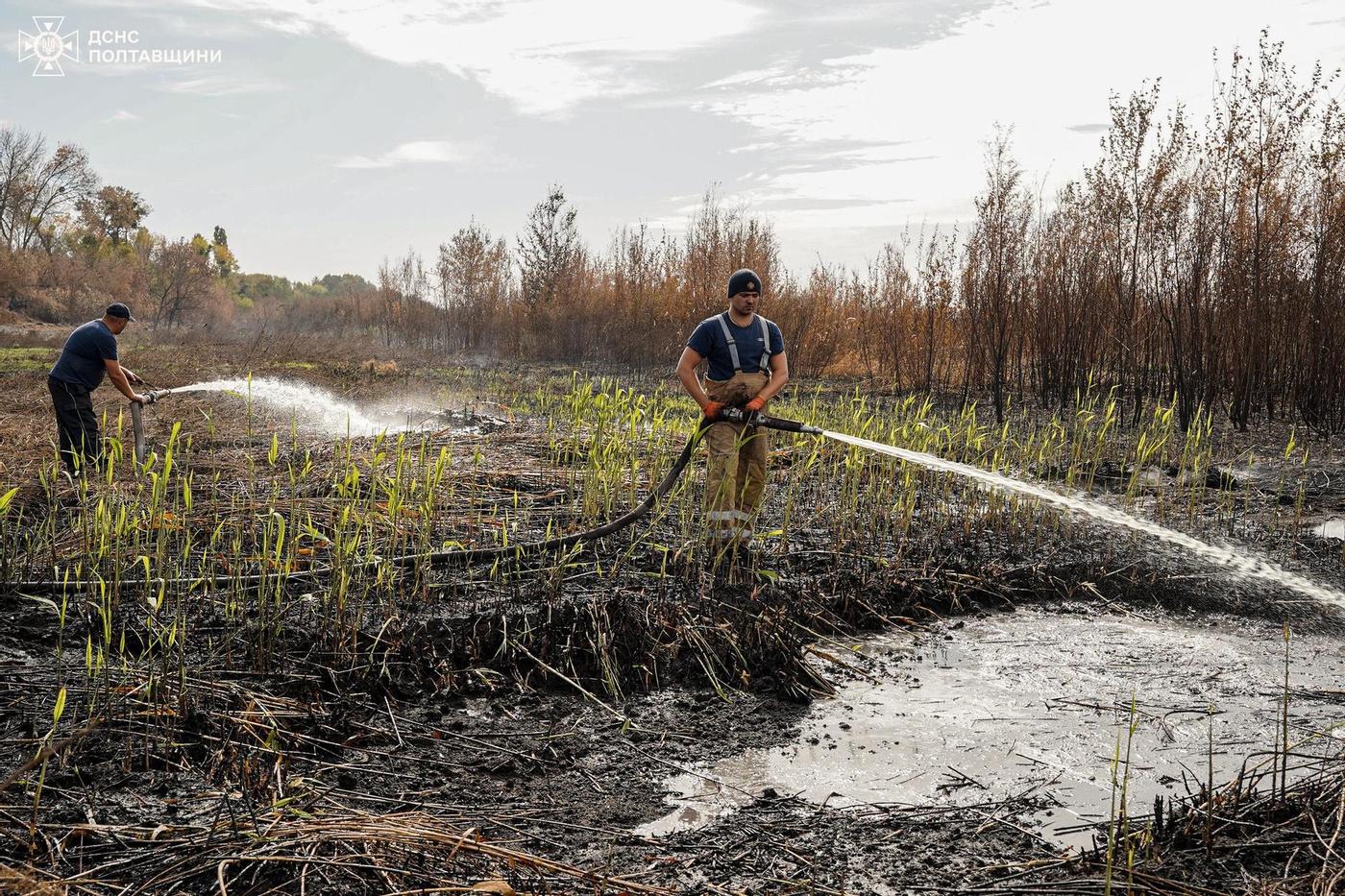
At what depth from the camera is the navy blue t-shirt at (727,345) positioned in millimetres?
5684

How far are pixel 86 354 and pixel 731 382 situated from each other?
5.28 m

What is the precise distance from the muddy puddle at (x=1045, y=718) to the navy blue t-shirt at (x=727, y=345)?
1.85 meters

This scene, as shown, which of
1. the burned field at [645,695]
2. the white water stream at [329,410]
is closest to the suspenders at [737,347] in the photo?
the burned field at [645,695]

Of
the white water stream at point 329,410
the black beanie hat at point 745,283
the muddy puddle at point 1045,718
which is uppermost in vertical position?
the black beanie hat at point 745,283

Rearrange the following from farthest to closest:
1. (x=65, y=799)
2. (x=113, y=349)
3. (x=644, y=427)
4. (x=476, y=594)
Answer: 1. (x=644, y=427)
2. (x=113, y=349)
3. (x=476, y=594)
4. (x=65, y=799)

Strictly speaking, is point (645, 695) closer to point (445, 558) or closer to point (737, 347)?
point (445, 558)

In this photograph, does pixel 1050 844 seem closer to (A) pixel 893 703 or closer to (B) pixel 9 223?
(A) pixel 893 703

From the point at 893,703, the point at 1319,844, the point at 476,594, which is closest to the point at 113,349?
the point at 476,594

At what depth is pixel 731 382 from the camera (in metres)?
5.65

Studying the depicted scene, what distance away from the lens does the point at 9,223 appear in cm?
4747

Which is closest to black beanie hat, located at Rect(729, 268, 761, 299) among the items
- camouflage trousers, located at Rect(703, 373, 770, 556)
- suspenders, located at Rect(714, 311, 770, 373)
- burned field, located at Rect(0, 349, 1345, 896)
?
suspenders, located at Rect(714, 311, 770, 373)

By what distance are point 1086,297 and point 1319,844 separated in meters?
10.9

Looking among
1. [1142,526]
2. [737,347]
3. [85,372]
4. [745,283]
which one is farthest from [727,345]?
[85,372]

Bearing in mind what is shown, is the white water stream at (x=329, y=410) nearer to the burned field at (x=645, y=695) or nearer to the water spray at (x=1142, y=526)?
the burned field at (x=645, y=695)
